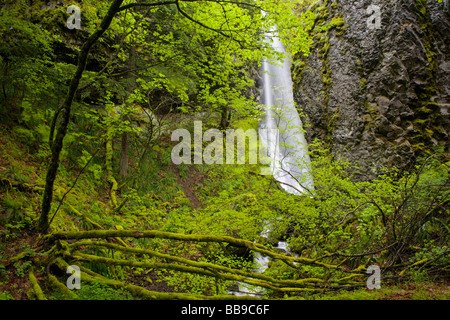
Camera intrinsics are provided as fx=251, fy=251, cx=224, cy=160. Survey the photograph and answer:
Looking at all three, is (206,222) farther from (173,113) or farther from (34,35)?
(173,113)

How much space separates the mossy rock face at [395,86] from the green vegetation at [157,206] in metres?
1.34

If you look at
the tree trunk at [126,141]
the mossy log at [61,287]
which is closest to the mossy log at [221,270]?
the mossy log at [61,287]

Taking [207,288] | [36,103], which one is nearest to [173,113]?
[36,103]

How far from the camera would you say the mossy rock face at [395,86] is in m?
8.85

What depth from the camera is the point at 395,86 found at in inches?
354

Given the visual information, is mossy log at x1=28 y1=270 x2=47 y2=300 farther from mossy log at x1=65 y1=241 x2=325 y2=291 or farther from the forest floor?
mossy log at x1=65 y1=241 x2=325 y2=291

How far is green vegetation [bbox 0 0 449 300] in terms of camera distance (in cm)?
366

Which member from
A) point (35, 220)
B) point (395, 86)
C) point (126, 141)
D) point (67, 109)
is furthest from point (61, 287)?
point (395, 86)

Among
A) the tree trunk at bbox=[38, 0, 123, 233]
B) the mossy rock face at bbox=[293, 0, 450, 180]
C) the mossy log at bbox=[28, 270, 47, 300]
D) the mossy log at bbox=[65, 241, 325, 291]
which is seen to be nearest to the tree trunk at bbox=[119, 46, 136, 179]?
the tree trunk at bbox=[38, 0, 123, 233]

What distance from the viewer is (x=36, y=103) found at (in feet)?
25.8

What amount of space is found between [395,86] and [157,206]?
9723 mm

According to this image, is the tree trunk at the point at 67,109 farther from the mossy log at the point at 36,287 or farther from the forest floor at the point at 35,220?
the mossy log at the point at 36,287
